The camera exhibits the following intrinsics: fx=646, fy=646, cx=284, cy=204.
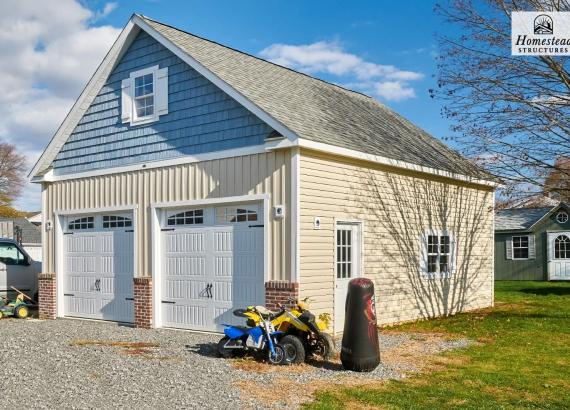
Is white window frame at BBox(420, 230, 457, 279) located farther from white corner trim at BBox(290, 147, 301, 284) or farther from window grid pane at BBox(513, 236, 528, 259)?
window grid pane at BBox(513, 236, 528, 259)

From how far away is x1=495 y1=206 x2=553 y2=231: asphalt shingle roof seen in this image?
30.1m

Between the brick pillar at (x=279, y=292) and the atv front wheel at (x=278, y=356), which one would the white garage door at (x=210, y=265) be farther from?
the atv front wheel at (x=278, y=356)

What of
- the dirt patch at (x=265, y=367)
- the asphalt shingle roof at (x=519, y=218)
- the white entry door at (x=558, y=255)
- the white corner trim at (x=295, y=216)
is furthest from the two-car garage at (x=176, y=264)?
the white entry door at (x=558, y=255)

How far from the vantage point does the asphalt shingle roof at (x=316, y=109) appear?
12305mm

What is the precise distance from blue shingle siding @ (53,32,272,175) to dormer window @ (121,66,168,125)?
0.45ft

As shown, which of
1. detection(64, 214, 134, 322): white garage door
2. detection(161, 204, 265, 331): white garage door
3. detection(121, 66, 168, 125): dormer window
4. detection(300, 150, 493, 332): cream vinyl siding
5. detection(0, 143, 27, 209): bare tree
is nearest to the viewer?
detection(300, 150, 493, 332): cream vinyl siding

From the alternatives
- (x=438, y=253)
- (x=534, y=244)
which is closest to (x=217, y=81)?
(x=438, y=253)

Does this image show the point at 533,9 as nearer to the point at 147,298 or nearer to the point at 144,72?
the point at 144,72

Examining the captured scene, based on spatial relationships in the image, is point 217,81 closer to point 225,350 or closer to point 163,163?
point 163,163

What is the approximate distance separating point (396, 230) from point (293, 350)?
18.4ft

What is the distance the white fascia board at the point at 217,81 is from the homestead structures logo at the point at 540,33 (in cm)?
674

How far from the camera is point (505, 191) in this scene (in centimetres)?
1534

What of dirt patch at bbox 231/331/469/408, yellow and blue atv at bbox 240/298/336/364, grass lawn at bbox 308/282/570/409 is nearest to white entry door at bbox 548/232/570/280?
grass lawn at bbox 308/282/570/409

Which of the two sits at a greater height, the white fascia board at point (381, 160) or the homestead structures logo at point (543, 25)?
the homestead structures logo at point (543, 25)
